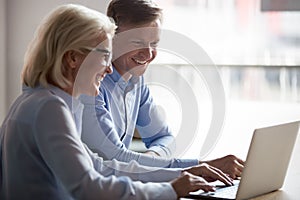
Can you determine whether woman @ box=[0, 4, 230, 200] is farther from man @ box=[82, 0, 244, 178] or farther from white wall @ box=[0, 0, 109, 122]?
white wall @ box=[0, 0, 109, 122]

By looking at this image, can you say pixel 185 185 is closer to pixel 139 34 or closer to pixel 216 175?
pixel 216 175

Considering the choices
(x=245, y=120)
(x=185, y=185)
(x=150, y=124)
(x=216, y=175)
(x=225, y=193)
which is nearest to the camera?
(x=185, y=185)

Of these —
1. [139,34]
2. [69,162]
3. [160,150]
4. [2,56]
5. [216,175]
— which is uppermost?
[139,34]

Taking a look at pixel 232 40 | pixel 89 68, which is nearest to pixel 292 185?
pixel 89 68

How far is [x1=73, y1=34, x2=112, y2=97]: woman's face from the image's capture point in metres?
1.68

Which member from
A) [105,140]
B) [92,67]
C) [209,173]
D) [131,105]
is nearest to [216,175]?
[209,173]

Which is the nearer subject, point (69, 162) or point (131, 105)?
point (69, 162)

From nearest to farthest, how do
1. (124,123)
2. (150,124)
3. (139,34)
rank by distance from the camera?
(139,34)
(124,123)
(150,124)

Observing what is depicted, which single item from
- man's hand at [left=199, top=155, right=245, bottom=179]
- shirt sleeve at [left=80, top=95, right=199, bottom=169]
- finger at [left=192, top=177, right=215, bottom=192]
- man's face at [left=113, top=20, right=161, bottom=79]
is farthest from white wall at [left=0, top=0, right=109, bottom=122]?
finger at [left=192, top=177, right=215, bottom=192]

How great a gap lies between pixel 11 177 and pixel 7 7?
3.07m

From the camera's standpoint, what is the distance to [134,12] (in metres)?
2.25

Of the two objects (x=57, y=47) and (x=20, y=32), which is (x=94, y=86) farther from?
(x=20, y=32)

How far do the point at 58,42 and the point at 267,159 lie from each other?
68 cm

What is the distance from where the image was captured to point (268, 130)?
5.81 ft
